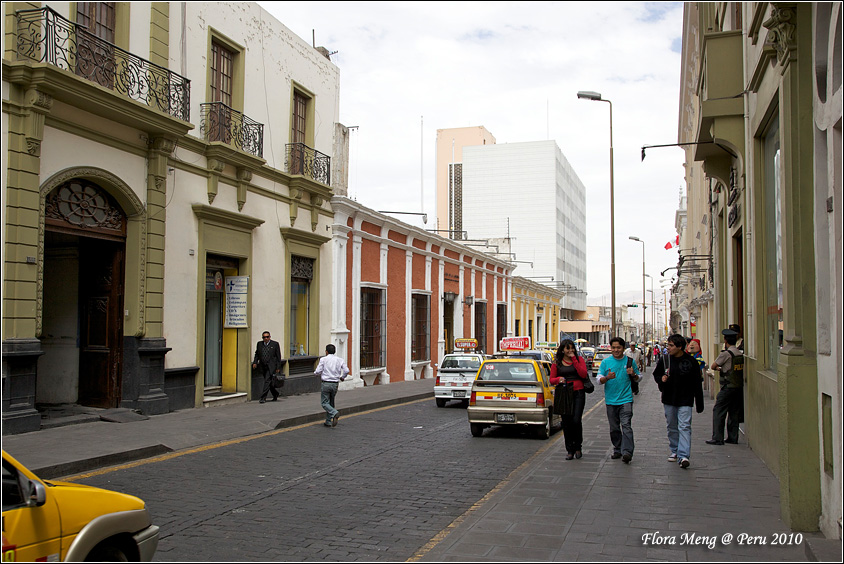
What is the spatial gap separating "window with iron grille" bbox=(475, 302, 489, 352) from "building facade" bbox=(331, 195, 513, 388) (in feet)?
0.96

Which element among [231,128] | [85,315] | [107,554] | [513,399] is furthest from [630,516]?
[231,128]

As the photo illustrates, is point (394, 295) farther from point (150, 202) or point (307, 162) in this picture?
point (150, 202)

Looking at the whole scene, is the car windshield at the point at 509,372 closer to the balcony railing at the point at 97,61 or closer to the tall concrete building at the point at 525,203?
the balcony railing at the point at 97,61

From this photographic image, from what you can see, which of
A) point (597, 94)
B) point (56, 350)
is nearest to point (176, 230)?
point (56, 350)

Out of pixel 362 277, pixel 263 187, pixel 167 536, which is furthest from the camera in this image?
pixel 362 277

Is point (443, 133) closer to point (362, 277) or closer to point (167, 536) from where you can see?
point (362, 277)

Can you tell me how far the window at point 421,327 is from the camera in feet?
99.9

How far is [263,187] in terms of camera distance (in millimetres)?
18672

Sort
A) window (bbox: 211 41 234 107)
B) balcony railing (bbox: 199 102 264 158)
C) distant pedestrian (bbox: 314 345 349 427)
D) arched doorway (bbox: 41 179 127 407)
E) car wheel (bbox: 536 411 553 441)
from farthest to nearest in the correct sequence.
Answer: window (bbox: 211 41 234 107)
balcony railing (bbox: 199 102 264 158)
distant pedestrian (bbox: 314 345 349 427)
arched doorway (bbox: 41 179 127 407)
car wheel (bbox: 536 411 553 441)

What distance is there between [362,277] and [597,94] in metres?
11.2

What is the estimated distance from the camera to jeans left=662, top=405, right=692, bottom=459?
9.69m

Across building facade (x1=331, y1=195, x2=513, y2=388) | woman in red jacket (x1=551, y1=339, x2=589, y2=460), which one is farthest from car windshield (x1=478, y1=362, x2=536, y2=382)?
building facade (x1=331, y1=195, x2=513, y2=388)

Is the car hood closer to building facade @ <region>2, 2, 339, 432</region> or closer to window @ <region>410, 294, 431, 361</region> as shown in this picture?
building facade @ <region>2, 2, 339, 432</region>

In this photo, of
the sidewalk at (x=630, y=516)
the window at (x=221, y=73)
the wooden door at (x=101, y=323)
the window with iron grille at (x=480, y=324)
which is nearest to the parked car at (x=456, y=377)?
the sidewalk at (x=630, y=516)
